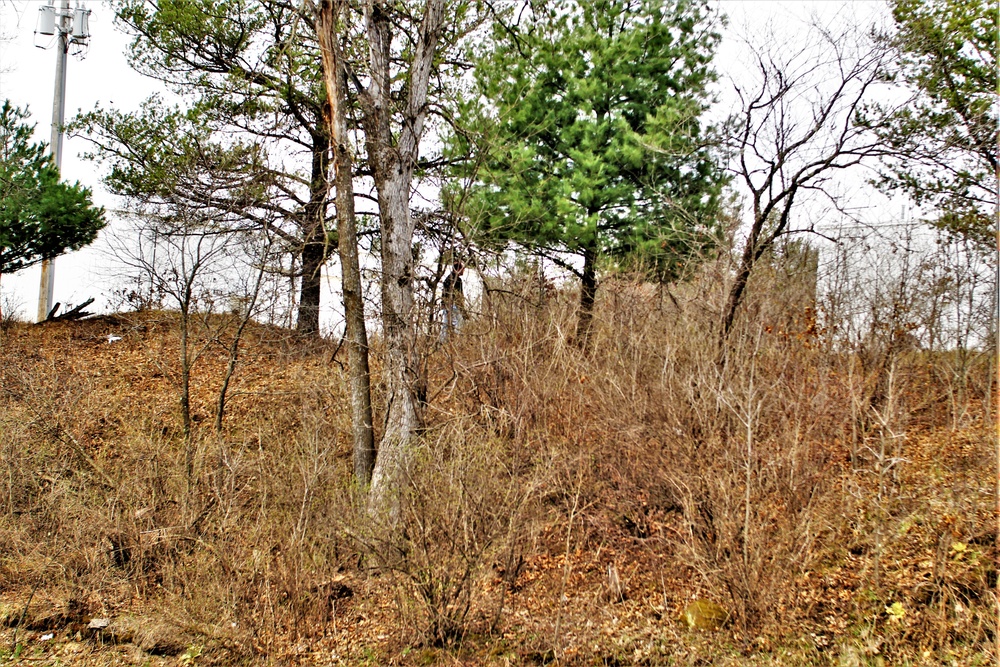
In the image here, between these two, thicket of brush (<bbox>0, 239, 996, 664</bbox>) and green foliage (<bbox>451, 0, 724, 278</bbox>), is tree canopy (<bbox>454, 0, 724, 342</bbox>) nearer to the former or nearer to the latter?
green foliage (<bbox>451, 0, 724, 278</bbox>)

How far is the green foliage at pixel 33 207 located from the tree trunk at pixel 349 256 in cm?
834

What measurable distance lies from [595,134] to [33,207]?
11.3 m

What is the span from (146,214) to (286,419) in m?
5.07

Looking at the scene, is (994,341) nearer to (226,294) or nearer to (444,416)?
(444,416)

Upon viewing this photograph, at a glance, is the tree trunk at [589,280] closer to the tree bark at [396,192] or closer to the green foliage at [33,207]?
the tree bark at [396,192]

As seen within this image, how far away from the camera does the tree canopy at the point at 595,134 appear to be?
14367mm

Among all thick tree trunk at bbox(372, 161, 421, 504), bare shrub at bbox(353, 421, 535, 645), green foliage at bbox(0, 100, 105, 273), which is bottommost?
bare shrub at bbox(353, 421, 535, 645)

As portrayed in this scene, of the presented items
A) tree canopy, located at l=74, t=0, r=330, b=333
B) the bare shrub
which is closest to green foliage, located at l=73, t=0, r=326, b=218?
tree canopy, located at l=74, t=0, r=330, b=333

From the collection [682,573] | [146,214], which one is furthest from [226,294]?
[682,573]

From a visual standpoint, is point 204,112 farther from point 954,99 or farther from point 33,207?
point 954,99

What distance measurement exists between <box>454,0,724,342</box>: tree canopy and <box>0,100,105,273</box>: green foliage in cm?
828

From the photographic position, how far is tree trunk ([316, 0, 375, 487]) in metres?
10.9

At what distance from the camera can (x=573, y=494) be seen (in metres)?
9.46

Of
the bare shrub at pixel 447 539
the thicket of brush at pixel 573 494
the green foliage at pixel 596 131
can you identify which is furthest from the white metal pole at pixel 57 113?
the bare shrub at pixel 447 539
